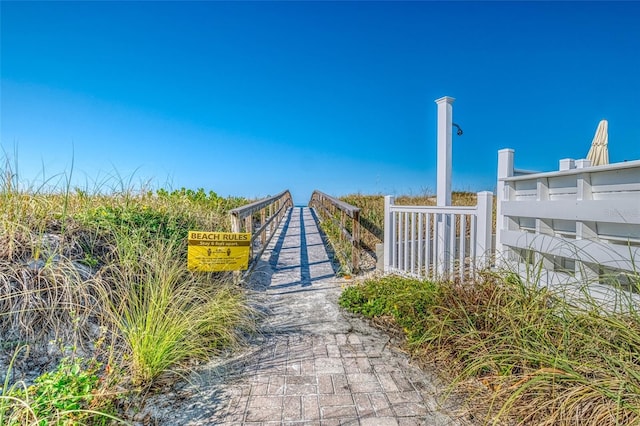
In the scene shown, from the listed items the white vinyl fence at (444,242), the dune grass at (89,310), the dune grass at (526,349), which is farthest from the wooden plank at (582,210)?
the dune grass at (89,310)

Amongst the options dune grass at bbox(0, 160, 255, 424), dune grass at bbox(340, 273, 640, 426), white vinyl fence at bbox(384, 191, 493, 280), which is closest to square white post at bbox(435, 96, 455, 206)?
white vinyl fence at bbox(384, 191, 493, 280)

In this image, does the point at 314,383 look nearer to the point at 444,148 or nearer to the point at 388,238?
the point at 388,238

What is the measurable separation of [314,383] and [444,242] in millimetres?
2221

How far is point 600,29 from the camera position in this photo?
545 cm

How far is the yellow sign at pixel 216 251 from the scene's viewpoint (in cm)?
298

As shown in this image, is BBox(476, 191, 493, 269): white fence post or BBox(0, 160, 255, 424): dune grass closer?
BBox(0, 160, 255, 424): dune grass

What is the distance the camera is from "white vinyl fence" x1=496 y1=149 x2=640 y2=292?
178 cm

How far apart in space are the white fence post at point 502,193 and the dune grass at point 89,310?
92.3 inches

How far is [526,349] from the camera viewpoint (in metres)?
1.63

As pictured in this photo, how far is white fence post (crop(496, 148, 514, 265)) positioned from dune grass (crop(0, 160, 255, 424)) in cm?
234

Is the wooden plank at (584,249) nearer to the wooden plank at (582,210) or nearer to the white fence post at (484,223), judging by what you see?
the wooden plank at (582,210)

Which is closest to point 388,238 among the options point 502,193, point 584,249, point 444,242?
point 444,242

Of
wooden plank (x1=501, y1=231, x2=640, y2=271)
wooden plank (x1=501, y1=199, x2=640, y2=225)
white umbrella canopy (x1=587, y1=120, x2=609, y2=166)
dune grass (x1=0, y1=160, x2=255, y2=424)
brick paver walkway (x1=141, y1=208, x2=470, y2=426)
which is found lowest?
brick paver walkway (x1=141, y1=208, x2=470, y2=426)

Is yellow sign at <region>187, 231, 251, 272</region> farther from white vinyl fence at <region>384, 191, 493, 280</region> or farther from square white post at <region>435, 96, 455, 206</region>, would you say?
square white post at <region>435, 96, 455, 206</region>
